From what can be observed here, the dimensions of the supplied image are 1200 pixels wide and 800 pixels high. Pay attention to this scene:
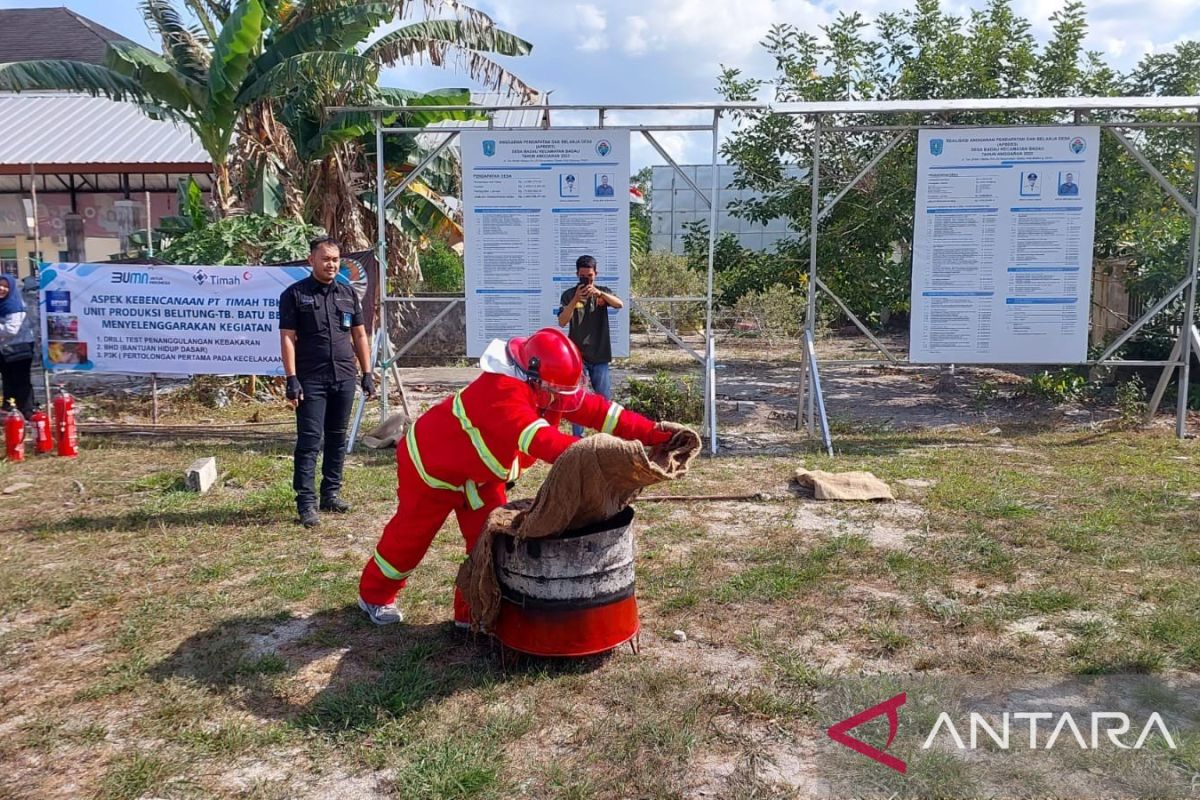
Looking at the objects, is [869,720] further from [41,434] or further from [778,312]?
[778,312]

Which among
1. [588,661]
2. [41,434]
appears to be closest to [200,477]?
[41,434]

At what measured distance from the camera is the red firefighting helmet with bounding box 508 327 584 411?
3771 mm

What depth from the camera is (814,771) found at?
3.23 metres

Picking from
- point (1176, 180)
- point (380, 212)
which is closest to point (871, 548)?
point (380, 212)

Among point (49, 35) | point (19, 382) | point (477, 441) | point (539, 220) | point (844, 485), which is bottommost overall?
point (844, 485)

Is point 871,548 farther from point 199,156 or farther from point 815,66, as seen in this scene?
point 199,156

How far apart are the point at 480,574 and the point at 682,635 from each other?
108 centimetres

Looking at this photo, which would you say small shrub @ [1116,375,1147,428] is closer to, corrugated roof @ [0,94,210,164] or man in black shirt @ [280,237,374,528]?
man in black shirt @ [280,237,374,528]

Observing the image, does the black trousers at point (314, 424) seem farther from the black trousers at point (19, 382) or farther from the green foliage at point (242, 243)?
the green foliage at point (242, 243)

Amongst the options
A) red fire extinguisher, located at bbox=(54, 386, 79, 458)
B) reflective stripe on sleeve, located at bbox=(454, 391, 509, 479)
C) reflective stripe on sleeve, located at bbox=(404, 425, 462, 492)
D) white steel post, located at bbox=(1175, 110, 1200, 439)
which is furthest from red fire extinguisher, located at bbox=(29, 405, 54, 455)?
white steel post, located at bbox=(1175, 110, 1200, 439)

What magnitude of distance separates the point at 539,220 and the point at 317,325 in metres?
3.14

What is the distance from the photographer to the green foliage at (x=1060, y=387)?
10883 mm

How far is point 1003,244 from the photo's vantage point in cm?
885

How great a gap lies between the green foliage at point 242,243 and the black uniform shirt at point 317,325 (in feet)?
16.2
